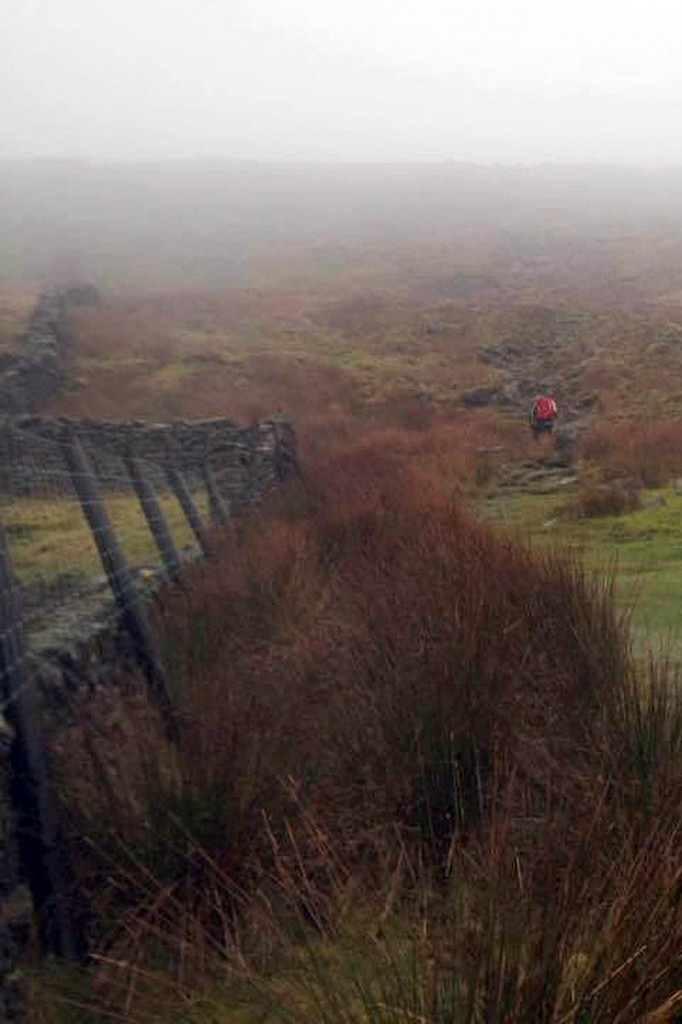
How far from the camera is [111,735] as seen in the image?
4285 mm

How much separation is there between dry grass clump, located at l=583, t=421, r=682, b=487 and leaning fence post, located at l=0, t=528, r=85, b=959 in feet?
35.9

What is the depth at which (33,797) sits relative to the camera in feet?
11.9

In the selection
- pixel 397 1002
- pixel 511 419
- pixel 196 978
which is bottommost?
pixel 511 419

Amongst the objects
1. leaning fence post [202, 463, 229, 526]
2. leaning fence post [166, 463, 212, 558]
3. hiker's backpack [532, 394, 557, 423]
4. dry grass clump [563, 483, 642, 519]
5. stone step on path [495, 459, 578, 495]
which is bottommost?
stone step on path [495, 459, 578, 495]

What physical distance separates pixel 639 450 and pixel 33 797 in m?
12.4

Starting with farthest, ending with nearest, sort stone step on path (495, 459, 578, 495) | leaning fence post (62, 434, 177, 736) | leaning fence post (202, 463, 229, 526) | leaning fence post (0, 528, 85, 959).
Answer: stone step on path (495, 459, 578, 495)
leaning fence post (202, 463, 229, 526)
leaning fence post (62, 434, 177, 736)
leaning fence post (0, 528, 85, 959)

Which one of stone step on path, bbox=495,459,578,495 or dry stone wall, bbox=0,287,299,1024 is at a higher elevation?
dry stone wall, bbox=0,287,299,1024

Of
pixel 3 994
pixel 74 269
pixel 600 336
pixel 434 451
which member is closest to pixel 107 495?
pixel 434 451

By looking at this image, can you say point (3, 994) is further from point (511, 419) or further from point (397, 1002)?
point (511, 419)

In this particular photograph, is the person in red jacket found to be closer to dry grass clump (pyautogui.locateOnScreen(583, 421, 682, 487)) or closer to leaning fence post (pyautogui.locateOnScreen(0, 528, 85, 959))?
dry grass clump (pyautogui.locateOnScreen(583, 421, 682, 487))

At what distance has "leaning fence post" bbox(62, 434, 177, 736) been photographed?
502 centimetres

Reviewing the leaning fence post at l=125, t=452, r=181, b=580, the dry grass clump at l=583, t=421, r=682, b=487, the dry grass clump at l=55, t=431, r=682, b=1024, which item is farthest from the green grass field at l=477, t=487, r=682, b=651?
the leaning fence post at l=125, t=452, r=181, b=580

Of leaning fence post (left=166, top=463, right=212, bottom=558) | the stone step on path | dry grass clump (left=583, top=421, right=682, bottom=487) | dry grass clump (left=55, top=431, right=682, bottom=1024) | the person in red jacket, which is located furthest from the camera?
the person in red jacket

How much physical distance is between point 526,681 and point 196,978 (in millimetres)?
1973
